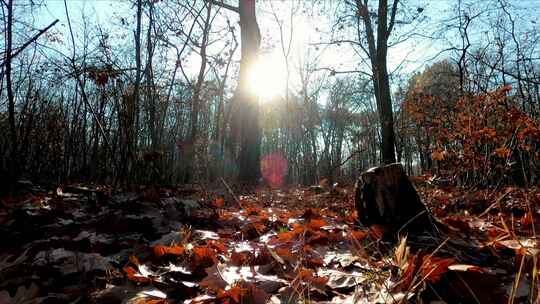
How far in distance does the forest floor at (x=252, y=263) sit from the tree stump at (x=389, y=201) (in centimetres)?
16

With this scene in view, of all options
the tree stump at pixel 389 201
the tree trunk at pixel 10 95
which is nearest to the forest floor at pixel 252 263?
the tree stump at pixel 389 201

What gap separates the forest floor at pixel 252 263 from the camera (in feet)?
3.11

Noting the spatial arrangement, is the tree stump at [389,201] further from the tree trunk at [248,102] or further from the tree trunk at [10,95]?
the tree trunk at [248,102]

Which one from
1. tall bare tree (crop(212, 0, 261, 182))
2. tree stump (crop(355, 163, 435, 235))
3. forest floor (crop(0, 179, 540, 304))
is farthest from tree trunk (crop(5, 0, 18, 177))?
tall bare tree (crop(212, 0, 261, 182))

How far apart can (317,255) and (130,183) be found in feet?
11.2

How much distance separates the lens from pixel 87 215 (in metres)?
2.43

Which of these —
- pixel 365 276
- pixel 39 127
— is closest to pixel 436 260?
pixel 365 276

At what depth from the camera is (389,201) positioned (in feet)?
6.15

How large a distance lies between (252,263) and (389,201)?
95cm

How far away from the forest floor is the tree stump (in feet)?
0.52

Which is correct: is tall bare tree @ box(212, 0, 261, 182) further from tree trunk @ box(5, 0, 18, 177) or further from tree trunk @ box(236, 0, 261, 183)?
tree trunk @ box(5, 0, 18, 177)

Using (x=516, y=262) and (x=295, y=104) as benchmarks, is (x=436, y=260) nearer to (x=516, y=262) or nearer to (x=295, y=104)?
(x=516, y=262)

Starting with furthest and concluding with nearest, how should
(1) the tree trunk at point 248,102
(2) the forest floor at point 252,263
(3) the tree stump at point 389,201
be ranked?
(1) the tree trunk at point 248,102 → (3) the tree stump at point 389,201 → (2) the forest floor at point 252,263

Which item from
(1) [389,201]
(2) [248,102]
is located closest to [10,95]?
(1) [389,201]
